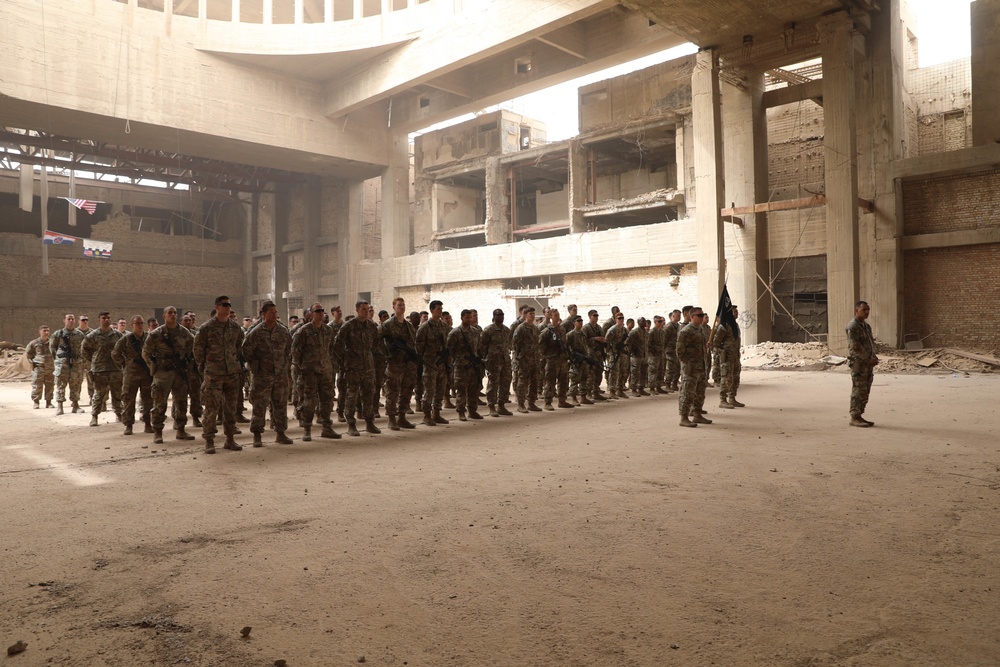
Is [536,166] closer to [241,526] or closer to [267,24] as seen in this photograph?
[267,24]

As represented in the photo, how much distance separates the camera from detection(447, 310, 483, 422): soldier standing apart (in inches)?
385

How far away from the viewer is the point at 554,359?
11438 mm

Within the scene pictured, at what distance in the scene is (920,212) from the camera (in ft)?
60.4

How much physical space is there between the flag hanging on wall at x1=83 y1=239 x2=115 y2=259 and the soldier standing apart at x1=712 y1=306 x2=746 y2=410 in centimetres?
2767

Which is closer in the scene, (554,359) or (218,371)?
(218,371)

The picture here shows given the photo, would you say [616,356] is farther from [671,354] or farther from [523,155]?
[523,155]

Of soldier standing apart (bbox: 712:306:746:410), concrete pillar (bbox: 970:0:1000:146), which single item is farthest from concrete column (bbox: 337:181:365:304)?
concrete pillar (bbox: 970:0:1000:146)

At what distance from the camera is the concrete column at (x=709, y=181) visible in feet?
62.2

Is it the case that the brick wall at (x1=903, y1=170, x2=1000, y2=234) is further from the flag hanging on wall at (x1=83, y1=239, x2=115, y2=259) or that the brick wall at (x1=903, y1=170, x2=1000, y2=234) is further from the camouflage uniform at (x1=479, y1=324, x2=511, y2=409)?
the flag hanging on wall at (x1=83, y1=239, x2=115, y2=259)

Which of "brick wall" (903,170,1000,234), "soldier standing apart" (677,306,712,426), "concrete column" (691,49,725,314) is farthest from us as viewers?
"concrete column" (691,49,725,314)

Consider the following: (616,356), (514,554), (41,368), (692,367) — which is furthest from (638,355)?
(41,368)

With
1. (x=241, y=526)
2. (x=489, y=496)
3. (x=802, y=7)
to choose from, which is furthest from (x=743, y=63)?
(x=241, y=526)

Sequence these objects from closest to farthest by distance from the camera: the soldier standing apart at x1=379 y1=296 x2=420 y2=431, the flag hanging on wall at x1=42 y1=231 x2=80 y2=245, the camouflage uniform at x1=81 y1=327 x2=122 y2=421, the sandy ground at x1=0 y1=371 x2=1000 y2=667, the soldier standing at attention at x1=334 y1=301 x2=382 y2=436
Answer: the sandy ground at x1=0 y1=371 x2=1000 y2=667 → the soldier standing at attention at x1=334 y1=301 x2=382 y2=436 → the soldier standing apart at x1=379 y1=296 x2=420 y2=431 → the camouflage uniform at x1=81 y1=327 x2=122 y2=421 → the flag hanging on wall at x1=42 y1=231 x2=80 y2=245

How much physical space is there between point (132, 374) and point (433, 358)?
13.5ft
